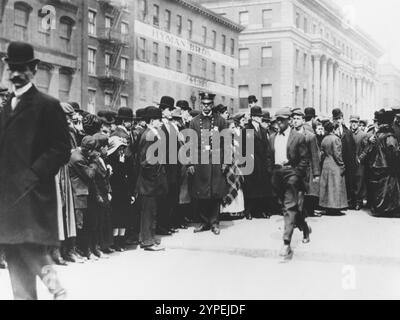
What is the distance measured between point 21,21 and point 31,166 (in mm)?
23074

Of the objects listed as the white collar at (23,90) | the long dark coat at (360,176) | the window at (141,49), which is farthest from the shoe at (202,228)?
the window at (141,49)

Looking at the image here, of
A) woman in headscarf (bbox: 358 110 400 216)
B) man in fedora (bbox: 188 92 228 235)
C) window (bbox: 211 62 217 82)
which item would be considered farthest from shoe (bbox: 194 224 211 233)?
window (bbox: 211 62 217 82)

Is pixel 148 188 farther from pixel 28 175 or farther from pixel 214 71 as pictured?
pixel 214 71

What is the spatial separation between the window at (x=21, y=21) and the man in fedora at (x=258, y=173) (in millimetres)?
17276

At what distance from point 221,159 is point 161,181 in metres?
1.50

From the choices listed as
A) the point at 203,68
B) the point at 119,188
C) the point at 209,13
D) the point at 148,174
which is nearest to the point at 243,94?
the point at 209,13

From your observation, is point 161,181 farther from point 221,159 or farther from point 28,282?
point 28,282

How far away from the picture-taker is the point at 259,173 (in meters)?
11.5

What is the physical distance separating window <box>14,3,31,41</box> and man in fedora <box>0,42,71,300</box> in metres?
22.3

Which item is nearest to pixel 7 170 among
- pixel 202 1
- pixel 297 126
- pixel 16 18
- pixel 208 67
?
pixel 297 126

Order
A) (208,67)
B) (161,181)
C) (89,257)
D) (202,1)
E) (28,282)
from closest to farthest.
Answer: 1. (28,282)
2. (89,257)
3. (161,181)
4. (208,67)
5. (202,1)

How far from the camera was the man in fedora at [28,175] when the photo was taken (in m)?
4.89

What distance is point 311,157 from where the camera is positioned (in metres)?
9.37

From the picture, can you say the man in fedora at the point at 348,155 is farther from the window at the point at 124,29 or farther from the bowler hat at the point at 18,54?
the window at the point at 124,29
